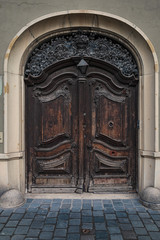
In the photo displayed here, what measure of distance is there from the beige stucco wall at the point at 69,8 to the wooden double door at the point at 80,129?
0.80m

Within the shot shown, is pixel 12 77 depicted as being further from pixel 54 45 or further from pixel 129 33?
pixel 129 33

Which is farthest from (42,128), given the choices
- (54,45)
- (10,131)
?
(54,45)

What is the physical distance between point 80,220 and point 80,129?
1735 millimetres

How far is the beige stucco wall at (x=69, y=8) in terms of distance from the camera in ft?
12.9

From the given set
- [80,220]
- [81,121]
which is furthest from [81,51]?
[80,220]

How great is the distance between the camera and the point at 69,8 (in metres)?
3.96

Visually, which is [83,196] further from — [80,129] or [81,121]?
[81,121]

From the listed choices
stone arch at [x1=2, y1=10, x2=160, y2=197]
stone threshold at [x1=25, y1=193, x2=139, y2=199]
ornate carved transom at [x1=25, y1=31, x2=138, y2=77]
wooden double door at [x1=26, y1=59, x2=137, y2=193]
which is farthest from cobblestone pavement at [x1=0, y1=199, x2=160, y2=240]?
ornate carved transom at [x1=25, y1=31, x2=138, y2=77]

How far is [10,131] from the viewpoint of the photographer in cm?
402

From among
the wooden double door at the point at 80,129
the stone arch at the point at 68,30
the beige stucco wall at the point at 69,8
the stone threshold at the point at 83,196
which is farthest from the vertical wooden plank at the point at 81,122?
the beige stucco wall at the point at 69,8

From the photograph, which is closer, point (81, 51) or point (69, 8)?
point (69, 8)

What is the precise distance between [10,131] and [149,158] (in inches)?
109

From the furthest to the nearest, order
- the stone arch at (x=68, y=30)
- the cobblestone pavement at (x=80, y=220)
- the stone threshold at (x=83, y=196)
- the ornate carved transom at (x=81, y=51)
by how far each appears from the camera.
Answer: the ornate carved transom at (x=81, y=51), the stone threshold at (x=83, y=196), the stone arch at (x=68, y=30), the cobblestone pavement at (x=80, y=220)

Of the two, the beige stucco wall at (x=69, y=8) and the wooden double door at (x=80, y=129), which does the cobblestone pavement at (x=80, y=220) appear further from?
the beige stucco wall at (x=69, y=8)
